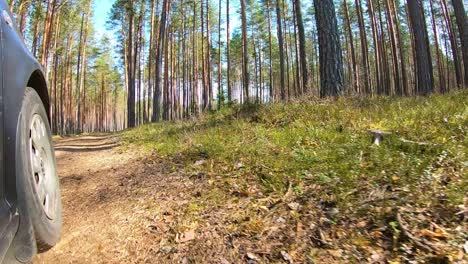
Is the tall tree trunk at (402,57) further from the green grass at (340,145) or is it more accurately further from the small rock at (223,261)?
the small rock at (223,261)

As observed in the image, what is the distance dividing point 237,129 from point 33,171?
152 inches

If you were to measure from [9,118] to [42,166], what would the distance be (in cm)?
63

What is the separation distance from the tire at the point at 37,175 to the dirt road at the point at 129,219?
2.42 ft

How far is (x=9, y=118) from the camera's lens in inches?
55.1

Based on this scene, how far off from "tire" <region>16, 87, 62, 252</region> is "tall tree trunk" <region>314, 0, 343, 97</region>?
17.5ft

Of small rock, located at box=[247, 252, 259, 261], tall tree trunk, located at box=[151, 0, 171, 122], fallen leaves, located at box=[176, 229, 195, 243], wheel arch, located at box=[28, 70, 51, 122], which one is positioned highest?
tall tree trunk, located at box=[151, 0, 171, 122]

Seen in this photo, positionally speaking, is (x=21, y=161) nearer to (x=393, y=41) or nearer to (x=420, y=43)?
(x=420, y=43)

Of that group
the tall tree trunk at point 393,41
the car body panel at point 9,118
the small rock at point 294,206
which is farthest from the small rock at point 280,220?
the tall tree trunk at point 393,41

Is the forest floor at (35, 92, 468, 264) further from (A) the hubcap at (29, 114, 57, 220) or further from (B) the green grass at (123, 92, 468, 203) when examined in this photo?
(A) the hubcap at (29, 114, 57, 220)

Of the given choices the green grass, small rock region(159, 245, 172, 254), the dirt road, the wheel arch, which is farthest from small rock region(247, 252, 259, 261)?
the wheel arch

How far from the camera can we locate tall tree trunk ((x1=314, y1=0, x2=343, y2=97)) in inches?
251

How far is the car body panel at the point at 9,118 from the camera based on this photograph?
4.14ft

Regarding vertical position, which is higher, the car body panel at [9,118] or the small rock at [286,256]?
the car body panel at [9,118]

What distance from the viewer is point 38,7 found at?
18.1m
